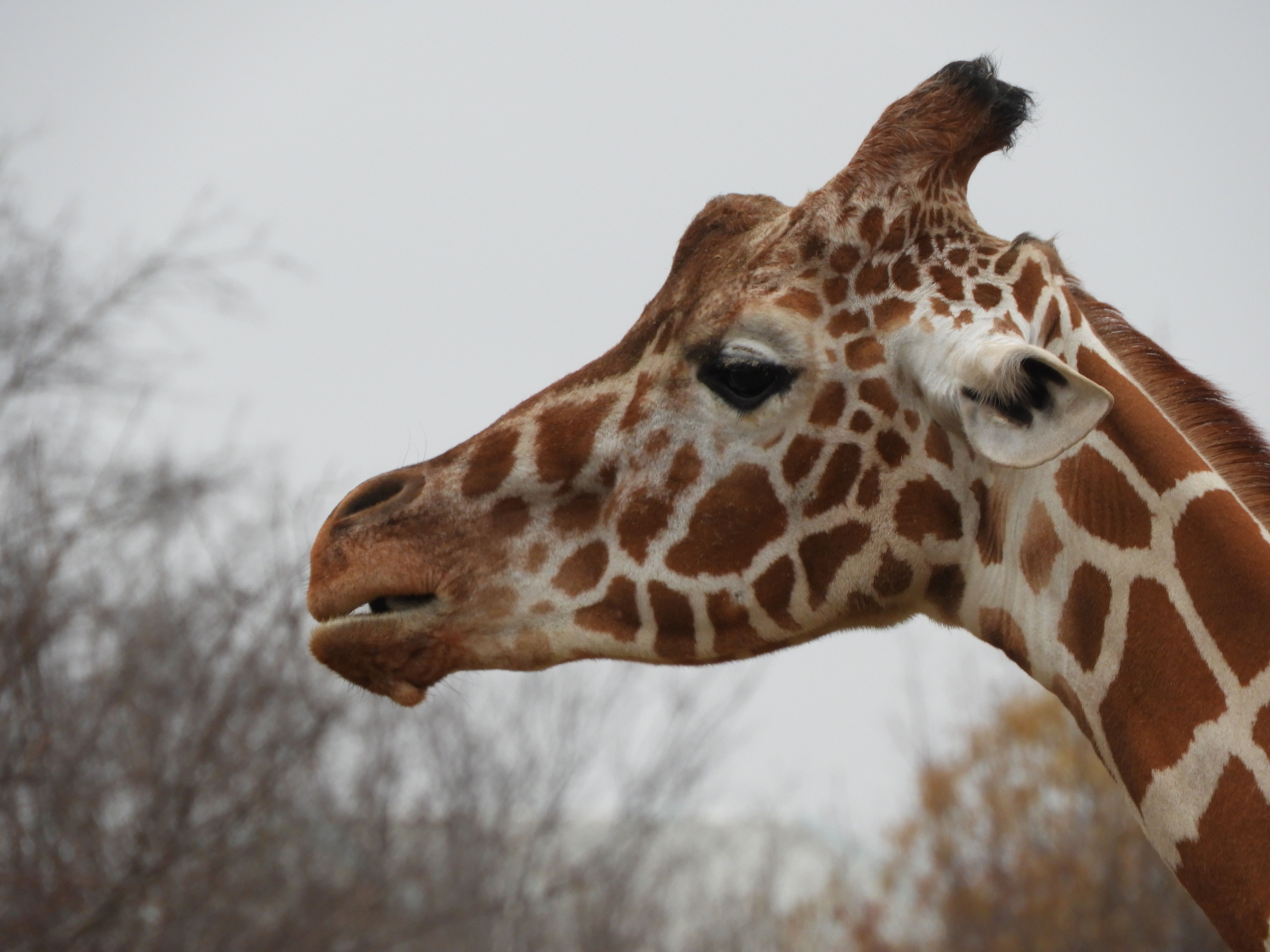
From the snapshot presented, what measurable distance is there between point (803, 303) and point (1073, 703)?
1.19 meters

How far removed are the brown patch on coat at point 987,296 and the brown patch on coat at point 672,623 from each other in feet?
Answer: 3.42

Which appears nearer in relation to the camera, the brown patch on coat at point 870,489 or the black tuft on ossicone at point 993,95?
the brown patch on coat at point 870,489

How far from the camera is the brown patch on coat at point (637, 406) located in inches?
138

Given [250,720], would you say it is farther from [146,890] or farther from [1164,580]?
[1164,580]

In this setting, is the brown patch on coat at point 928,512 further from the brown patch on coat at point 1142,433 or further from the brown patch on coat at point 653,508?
the brown patch on coat at point 653,508

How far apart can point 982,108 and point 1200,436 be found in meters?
1.14

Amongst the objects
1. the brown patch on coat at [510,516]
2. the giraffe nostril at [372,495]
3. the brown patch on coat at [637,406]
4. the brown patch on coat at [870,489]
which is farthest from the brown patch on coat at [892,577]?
the giraffe nostril at [372,495]

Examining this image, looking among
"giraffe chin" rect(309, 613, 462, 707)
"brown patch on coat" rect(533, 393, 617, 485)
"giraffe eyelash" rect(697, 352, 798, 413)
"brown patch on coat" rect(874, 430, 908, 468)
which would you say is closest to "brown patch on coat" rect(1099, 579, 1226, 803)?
"brown patch on coat" rect(874, 430, 908, 468)

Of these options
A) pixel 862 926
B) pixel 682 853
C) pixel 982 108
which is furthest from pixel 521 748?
pixel 982 108

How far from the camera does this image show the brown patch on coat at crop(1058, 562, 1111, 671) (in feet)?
9.85

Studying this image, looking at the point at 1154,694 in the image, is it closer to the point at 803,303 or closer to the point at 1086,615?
the point at 1086,615

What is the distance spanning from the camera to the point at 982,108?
3.73 m

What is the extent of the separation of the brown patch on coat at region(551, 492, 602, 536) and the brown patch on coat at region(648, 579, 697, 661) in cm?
25

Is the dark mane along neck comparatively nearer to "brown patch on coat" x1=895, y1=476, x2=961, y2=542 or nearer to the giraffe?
the giraffe
